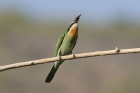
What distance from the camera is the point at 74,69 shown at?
1129cm

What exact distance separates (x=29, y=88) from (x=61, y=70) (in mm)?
1087

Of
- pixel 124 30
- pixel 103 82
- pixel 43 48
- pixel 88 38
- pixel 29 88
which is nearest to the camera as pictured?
pixel 29 88

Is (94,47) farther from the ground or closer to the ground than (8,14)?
closer to the ground

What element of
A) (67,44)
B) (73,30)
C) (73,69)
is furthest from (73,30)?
(73,69)

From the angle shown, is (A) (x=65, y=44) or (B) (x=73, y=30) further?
(A) (x=65, y=44)

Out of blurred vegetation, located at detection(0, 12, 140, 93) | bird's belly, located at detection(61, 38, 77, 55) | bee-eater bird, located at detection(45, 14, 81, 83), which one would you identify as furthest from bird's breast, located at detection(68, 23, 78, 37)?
blurred vegetation, located at detection(0, 12, 140, 93)

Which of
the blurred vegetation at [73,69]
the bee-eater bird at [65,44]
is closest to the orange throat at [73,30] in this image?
the bee-eater bird at [65,44]

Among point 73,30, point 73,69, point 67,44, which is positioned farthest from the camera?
point 73,69

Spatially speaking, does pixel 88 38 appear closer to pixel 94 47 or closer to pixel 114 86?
pixel 94 47

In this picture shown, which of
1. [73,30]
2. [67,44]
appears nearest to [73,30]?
[73,30]

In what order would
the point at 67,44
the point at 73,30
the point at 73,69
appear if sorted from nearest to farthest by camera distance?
1. the point at 73,30
2. the point at 67,44
3. the point at 73,69

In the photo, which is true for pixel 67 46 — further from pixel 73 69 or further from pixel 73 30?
pixel 73 69

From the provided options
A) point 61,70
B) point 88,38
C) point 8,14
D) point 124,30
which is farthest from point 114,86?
point 8,14

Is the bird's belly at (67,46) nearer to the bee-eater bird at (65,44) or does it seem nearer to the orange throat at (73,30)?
the bee-eater bird at (65,44)
